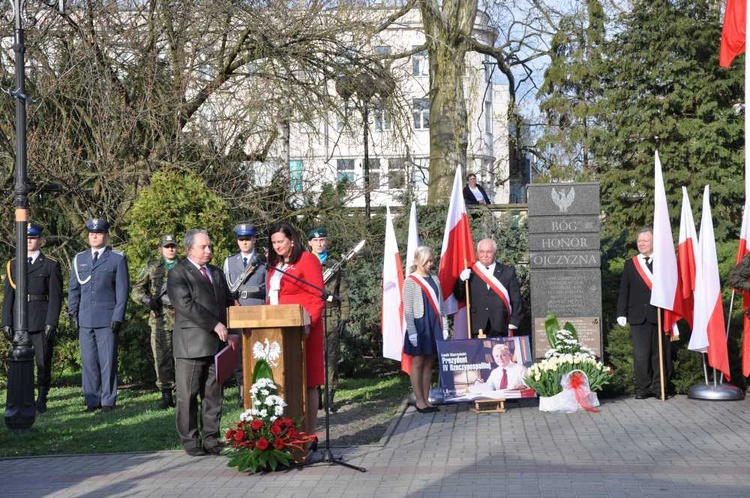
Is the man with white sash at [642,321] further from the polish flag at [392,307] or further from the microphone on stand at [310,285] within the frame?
the microphone on stand at [310,285]

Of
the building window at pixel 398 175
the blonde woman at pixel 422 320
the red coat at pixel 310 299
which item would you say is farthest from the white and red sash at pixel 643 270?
the building window at pixel 398 175

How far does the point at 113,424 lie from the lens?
11.4m

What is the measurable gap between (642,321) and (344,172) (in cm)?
670

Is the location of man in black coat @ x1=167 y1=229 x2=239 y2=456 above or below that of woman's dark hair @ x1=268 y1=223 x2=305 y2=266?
below

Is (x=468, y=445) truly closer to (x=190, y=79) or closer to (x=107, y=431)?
(x=107, y=431)

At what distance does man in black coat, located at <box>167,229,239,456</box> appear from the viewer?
9.20m

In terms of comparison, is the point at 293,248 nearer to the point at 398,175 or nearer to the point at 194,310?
the point at 194,310

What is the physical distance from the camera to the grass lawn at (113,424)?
1008 cm

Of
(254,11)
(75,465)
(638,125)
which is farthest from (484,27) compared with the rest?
(75,465)

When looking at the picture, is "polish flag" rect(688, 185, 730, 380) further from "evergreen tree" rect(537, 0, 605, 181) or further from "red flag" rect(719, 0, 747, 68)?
"evergreen tree" rect(537, 0, 605, 181)

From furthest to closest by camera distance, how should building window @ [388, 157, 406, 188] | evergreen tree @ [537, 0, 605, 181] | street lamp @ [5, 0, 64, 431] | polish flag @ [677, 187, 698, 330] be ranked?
1. evergreen tree @ [537, 0, 605, 181]
2. building window @ [388, 157, 406, 188]
3. polish flag @ [677, 187, 698, 330]
4. street lamp @ [5, 0, 64, 431]

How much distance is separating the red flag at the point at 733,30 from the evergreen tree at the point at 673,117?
6.01 m

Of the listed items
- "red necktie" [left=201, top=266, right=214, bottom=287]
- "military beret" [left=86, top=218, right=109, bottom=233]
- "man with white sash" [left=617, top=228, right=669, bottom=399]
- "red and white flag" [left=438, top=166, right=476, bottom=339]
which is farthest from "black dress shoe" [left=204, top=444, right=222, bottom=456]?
"man with white sash" [left=617, top=228, right=669, bottom=399]

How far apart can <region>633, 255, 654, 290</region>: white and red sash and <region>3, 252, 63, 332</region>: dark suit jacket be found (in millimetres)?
6784
